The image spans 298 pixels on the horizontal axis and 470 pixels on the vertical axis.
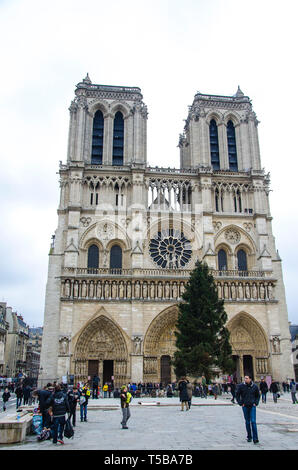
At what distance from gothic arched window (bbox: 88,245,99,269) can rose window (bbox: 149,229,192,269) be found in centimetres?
441

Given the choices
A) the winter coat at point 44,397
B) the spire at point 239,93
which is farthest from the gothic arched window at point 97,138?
the winter coat at point 44,397

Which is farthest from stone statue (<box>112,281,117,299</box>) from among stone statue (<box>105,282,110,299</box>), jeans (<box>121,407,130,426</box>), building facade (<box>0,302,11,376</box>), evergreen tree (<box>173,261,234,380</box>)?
building facade (<box>0,302,11,376</box>)

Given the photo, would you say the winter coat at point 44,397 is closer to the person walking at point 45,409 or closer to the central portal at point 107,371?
the person walking at point 45,409

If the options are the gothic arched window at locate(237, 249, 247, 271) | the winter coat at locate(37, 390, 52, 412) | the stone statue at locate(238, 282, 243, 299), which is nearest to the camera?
the winter coat at locate(37, 390, 52, 412)

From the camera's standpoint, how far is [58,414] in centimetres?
834

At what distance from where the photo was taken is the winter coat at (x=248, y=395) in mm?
7977

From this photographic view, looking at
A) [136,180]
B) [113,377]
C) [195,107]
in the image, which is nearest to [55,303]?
[113,377]

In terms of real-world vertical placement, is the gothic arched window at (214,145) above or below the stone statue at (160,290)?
above

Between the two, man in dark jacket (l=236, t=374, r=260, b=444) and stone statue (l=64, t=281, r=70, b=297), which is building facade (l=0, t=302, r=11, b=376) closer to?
stone statue (l=64, t=281, r=70, b=297)

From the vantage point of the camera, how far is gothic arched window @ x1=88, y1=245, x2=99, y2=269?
107ft

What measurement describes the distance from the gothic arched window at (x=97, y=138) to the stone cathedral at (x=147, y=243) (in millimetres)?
107

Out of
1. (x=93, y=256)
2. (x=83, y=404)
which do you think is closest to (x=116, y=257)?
(x=93, y=256)

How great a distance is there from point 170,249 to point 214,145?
11.8 m
